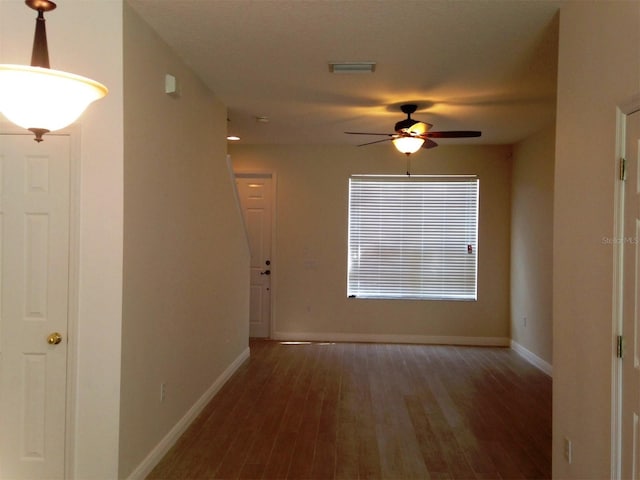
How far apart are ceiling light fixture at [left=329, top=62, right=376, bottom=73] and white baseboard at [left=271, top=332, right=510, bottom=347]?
3.96 meters

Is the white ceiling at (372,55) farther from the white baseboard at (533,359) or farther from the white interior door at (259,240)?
the white baseboard at (533,359)

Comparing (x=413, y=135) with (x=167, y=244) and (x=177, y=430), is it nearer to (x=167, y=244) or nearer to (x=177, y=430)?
(x=167, y=244)

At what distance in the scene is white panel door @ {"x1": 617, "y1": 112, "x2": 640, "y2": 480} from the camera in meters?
1.80

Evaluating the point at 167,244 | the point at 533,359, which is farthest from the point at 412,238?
the point at 167,244

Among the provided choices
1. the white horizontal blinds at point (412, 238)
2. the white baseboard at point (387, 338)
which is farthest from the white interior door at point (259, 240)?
the white horizontal blinds at point (412, 238)

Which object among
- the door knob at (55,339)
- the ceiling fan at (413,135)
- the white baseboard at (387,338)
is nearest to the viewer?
the door knob at (55,339)

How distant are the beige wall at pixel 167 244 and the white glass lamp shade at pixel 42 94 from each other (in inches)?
40.2

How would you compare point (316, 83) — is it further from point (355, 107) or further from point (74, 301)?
point (74, 301)

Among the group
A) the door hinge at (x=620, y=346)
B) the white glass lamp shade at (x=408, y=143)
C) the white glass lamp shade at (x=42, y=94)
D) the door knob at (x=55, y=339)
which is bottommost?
the door knob at (x=55, y=339)

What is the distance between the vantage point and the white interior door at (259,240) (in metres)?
6.37

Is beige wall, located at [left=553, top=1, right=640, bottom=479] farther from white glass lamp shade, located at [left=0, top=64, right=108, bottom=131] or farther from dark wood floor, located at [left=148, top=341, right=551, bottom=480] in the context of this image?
white glass lamp shade, located at [left=0, top=64, right=108, bottom=131]

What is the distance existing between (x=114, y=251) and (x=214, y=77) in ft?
6.24

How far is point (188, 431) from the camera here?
11.0 ft

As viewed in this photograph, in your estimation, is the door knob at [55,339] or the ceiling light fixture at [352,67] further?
the ceiling light fixture at [352,67]
